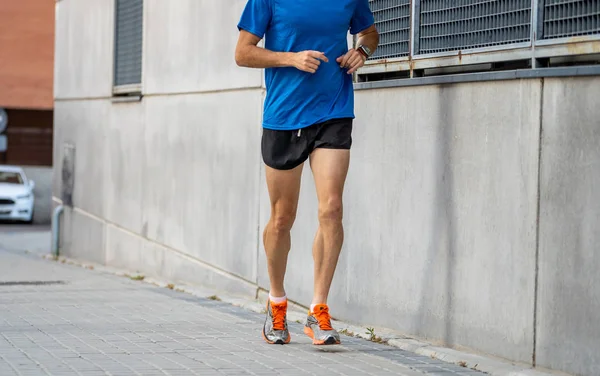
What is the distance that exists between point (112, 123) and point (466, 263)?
8.87 meters

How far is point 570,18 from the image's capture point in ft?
18.7

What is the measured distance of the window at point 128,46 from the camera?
13.5 meters

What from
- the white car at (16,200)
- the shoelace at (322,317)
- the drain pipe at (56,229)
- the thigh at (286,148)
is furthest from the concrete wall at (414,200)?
the white car at (16,200)

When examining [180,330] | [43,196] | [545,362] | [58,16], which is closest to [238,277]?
[180,330]

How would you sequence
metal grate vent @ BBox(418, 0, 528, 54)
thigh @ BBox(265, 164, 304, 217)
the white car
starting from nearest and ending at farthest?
metal grate vent @ BBox(418, 0, 528, 54), thigh @ BBox(265, 164, 304, 217), the white car

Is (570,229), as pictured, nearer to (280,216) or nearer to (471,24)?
(471,24)

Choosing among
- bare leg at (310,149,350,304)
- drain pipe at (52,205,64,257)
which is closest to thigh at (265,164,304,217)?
bare leg at (310,149,350,304)

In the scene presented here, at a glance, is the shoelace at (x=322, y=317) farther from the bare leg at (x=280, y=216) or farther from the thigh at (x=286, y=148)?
the thigh at (x=286, y=148)

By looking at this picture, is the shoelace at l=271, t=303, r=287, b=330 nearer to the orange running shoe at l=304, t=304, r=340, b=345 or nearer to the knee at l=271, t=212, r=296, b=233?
the orange running shoe at l=304, t=304, r=340, b=345

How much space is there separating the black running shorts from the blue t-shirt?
1.7 inches

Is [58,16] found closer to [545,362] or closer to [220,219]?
[220,219]

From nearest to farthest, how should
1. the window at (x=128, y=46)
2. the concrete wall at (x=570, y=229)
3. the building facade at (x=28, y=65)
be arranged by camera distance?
the concrete wall at (x=570, y=229)
the window at (x=128, y=46)
the building facade at (x=28, y=65)

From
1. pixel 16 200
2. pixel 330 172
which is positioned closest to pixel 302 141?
pixel 330 172

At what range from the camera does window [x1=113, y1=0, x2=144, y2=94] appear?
532 inches
